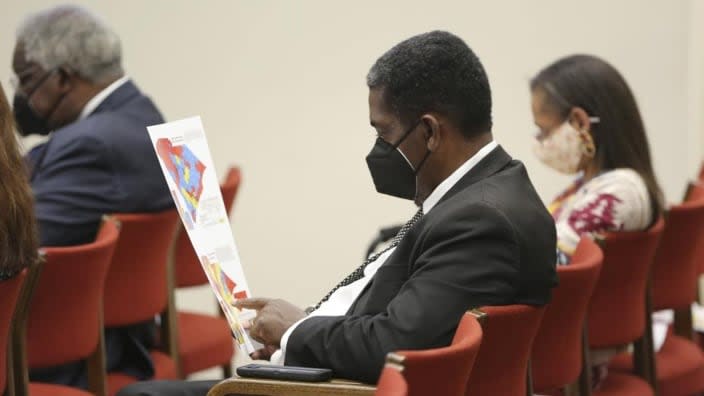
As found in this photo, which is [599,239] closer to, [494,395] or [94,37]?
[494,395]

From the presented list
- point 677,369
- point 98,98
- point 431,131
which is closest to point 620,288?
point 677,369

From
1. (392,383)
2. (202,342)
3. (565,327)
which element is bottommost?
(202,342)

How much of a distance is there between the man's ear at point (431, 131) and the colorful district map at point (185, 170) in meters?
0.47

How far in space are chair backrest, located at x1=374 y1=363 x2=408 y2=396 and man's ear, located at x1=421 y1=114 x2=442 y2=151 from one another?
741 mm

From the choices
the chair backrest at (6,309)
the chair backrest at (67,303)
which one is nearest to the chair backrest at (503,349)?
the chair backrest at (6,309)

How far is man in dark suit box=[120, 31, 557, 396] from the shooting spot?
7.46 ft

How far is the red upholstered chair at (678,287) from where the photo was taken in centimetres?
355

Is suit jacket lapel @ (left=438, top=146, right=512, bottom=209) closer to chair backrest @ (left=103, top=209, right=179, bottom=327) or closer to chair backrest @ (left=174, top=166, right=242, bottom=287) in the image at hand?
chair backrest @ (left=103, top=209, right=179, bottom=327)

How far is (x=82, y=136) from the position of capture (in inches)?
145

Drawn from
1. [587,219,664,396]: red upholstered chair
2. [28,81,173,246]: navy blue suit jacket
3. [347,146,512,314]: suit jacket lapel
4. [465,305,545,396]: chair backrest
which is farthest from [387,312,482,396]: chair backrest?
[28,81,173,246]: navy blue suit jacket

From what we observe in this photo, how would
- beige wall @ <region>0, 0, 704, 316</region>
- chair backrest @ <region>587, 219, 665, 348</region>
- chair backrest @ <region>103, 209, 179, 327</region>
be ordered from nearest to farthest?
chair backrest @ <region>587, 219, 665, 348</region>, chair backrest @ <region>103, 209, 179, 327</region>, beige wall @ <region>0, 0, 704, 316</region>

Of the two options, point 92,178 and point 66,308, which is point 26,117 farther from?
point 66,308

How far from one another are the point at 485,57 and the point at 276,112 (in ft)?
3.19

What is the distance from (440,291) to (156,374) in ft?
5.00
